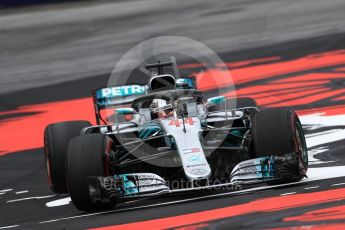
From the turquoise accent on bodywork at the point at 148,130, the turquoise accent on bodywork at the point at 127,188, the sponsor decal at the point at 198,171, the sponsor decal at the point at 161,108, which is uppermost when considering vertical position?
the sponsor decal at the point at 161,108

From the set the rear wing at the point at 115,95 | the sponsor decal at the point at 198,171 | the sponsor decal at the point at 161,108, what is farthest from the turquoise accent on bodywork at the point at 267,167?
the rear wing at the point at 115,95

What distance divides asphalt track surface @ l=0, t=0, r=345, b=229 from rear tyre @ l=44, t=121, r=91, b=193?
0.81 feet

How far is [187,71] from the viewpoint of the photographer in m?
21.1

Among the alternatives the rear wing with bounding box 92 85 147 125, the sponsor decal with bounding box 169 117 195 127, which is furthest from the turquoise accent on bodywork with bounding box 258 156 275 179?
the rear wing with bounding box 92 85 147 125

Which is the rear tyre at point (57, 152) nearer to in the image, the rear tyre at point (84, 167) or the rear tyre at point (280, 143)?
the rear tyre at point (84, 167)

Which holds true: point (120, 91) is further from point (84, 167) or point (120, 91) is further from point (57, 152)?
point (84, 167)

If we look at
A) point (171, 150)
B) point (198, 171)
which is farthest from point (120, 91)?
point (198, 171)

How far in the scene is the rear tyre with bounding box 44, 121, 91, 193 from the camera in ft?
37.8

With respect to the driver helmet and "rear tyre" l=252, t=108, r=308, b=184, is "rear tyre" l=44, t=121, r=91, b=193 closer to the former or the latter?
the driver helmet

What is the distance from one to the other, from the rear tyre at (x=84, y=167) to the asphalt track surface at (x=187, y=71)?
0.18 meters

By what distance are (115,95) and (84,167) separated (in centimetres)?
265

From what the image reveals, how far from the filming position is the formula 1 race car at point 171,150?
10.3 meters

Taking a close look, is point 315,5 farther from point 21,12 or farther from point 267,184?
point 267,184

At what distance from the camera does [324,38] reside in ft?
74.6
